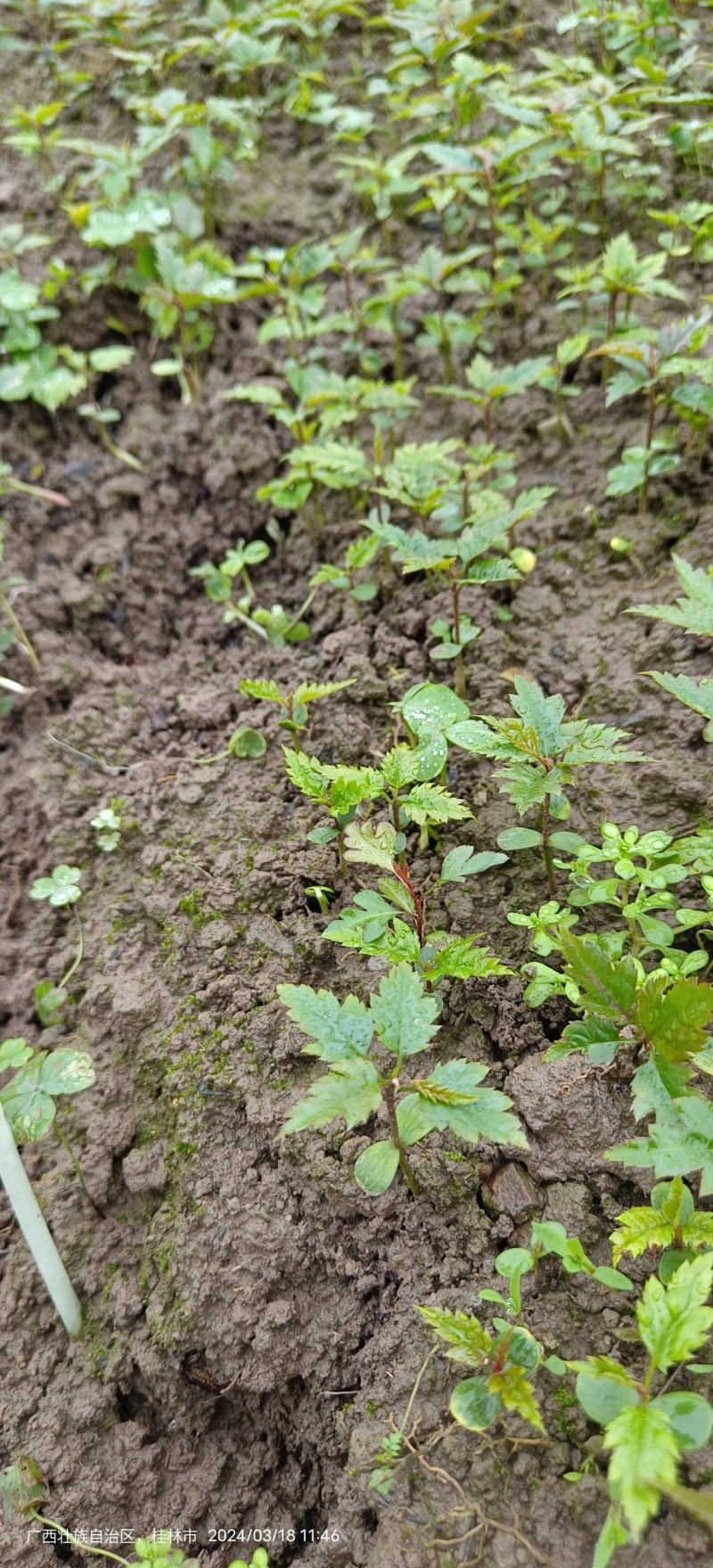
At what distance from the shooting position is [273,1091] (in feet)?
6.08

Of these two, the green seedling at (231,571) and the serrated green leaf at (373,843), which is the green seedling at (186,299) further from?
the serrated green leaf at (373,843)

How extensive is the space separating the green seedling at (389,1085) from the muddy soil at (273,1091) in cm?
27

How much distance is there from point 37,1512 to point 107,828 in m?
1.40

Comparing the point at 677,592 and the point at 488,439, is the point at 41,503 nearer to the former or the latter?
the point at 488,439

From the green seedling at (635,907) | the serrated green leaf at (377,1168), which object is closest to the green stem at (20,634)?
the green seedling at (635,907)

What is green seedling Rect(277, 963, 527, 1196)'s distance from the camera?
55.0 inches

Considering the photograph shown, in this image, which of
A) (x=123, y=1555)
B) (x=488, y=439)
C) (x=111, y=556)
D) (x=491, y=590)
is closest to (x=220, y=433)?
(x=111, y=556)

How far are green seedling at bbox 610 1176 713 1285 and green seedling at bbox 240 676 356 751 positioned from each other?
121cm

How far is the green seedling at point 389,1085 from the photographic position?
1397 mm

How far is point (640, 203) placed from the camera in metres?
3.21

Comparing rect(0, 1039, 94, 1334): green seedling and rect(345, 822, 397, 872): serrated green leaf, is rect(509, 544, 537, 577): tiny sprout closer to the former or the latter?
rect(345, 822, 397, 872): serrated green leaf

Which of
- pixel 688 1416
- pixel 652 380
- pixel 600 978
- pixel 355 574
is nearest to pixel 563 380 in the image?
pixel 652 380

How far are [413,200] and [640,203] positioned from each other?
0.93m

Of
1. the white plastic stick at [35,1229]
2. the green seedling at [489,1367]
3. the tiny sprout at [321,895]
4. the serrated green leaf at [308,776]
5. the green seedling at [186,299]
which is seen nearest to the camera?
the green seedling at [489,1367]
